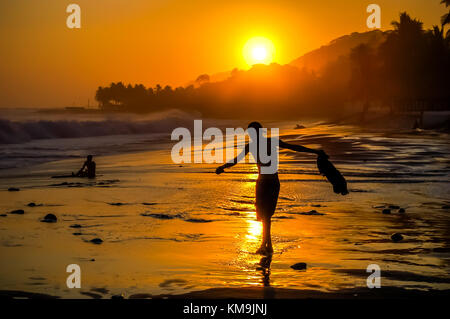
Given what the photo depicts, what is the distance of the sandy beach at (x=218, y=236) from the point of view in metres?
7.14

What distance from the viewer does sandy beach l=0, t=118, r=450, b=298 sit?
7145 mm

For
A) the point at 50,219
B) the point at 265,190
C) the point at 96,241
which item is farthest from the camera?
the point at 50,219

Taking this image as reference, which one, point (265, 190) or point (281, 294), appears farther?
point (265, 190)

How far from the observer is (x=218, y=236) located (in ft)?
33.4

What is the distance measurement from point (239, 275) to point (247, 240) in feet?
7.40

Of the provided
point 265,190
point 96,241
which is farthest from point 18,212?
point 265,190

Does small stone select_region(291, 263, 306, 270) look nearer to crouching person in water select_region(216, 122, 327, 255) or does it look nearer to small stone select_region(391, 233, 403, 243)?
crouching person in water select_region(216, 122, 327, 255)

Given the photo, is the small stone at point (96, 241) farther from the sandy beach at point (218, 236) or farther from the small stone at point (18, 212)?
the small stone at point (18, 212)

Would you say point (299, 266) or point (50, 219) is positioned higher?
point (50, 219)

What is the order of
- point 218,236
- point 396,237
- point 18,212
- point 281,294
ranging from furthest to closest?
point 18,212
point 218,236
point 396,237
point 281,294

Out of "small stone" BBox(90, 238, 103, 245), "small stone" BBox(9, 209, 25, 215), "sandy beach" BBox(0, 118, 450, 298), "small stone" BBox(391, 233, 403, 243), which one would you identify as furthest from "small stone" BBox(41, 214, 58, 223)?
"small stone" BBox(391, 233, 403, 243)

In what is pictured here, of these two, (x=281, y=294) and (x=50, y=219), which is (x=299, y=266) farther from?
(x=50, y=219)
